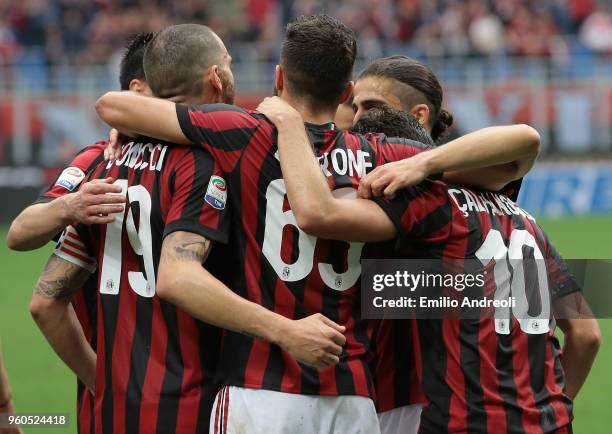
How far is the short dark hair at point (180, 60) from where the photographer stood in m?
3.76

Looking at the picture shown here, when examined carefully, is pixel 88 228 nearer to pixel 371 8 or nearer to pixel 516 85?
pixel 516 85

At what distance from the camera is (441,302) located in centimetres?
361

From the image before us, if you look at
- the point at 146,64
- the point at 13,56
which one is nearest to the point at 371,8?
the point at 13,56

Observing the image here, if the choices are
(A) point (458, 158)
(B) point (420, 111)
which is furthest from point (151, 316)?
(B) point (420, 111)

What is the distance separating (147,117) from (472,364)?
1384 millimetres

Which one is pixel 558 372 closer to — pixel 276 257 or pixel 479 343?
pixel 479 343

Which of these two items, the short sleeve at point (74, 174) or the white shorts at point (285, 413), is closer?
the white shorts at point (285, 413)

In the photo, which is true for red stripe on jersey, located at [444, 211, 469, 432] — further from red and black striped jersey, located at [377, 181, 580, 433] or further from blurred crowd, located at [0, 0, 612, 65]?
blurred crowd, located at [0, 0, 612, 65]

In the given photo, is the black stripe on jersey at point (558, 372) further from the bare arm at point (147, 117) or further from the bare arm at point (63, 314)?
the bare arm at point (63, 314)

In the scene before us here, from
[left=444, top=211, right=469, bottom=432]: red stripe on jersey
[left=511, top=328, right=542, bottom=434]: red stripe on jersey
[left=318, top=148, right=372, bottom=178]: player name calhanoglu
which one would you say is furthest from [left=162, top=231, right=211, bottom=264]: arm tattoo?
[left=511, top=328, right=542, bottom=434]: red stripe on jersey

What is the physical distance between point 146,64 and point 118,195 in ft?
1.70

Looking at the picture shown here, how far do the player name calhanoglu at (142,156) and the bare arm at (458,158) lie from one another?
0.73m

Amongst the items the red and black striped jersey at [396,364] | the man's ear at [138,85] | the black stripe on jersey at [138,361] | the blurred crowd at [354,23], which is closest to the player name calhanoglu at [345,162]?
the red and black striped jersey at [396,364]

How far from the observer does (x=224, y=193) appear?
11.7ft
